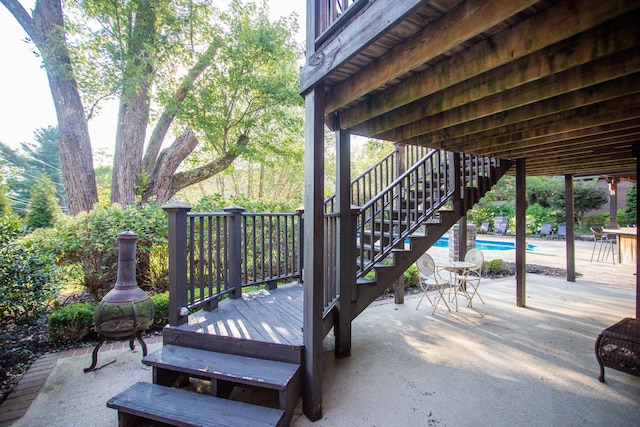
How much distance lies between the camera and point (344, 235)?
2865mm

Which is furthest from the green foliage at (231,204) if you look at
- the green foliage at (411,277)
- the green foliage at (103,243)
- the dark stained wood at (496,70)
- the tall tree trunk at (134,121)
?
the dark stained wood at (496,70)

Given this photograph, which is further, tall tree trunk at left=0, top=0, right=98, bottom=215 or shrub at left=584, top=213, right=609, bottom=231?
shrub at left=584, top=213, right=609, bottom=231

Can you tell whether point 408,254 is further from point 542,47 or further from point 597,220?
point 597,220

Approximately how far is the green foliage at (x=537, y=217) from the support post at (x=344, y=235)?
1557 cm

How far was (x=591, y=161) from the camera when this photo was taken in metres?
4.80

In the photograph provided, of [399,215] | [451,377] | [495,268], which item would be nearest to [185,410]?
[451,377]

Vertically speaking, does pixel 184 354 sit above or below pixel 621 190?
below

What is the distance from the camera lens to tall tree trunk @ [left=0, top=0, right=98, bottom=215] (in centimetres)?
603

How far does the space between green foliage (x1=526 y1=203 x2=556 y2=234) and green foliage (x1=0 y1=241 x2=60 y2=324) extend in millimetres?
17774

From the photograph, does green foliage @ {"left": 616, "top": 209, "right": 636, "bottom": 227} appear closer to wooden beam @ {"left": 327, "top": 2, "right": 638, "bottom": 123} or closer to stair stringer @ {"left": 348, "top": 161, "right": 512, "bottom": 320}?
stair stringer @ {"left": 348, "top": 161, "right": 512, "bottom": 320}

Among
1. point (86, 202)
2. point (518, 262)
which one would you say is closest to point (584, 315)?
point (518, 262)

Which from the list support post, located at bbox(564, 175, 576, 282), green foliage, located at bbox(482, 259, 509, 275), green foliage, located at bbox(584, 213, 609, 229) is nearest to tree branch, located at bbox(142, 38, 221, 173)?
green foliage, located at bbox(482, 259, 509, 275)

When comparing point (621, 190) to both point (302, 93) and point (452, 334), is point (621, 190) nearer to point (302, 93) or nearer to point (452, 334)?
point (452, 334)

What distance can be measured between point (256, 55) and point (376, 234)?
498 centimetres
